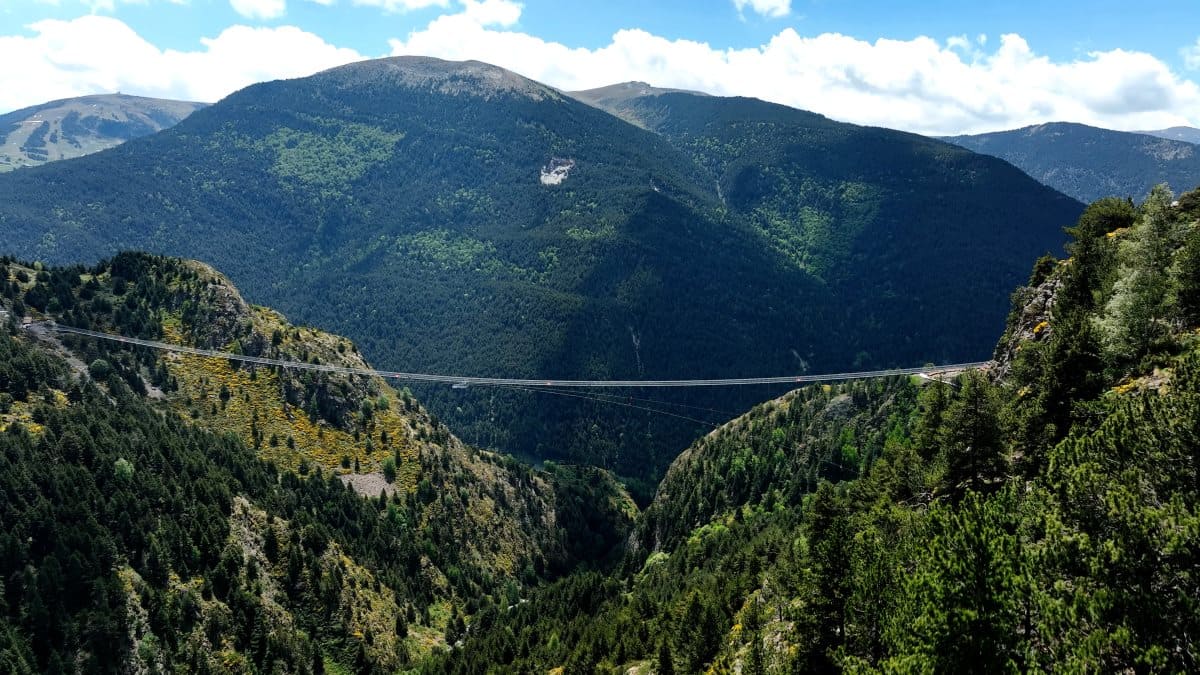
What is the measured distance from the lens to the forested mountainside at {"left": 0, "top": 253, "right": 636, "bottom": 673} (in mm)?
74938

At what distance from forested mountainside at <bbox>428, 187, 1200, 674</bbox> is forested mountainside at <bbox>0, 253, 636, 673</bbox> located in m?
23.3

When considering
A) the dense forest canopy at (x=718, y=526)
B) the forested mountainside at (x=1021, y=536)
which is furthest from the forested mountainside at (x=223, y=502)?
the forested mountainside at (x=1021, y=536)

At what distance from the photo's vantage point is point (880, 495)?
55.6 metres

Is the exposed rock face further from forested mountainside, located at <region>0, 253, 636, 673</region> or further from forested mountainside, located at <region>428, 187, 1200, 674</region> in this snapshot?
forested mountainside, located at <region>0, 253, 636, 673</region>

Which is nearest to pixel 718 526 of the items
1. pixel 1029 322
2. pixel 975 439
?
pixel 1029 322

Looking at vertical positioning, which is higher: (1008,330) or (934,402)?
(1008,330)

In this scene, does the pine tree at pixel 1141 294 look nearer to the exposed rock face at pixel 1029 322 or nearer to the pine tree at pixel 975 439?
the pine tree at pixel 975 439

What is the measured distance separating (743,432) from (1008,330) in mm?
82188

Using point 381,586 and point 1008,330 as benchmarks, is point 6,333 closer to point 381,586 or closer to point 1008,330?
point 381,586

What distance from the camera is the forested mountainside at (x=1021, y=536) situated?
24.5 metres

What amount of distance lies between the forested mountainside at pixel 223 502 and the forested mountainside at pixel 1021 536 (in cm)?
2329

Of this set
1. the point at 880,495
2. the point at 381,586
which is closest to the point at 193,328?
the point at 381,586

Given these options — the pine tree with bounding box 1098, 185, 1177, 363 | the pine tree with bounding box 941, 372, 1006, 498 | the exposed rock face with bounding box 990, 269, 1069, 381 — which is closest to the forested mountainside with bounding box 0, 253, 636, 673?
the pine tree with bounding box 941, 372, 1006, 498

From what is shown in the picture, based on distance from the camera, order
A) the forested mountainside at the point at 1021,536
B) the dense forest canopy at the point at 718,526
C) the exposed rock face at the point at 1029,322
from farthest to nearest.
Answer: the exposed rock face at the point at 1029,322
the dense forest canopy at the point at 718,526
the forested mountainside at the point at 1021,536
